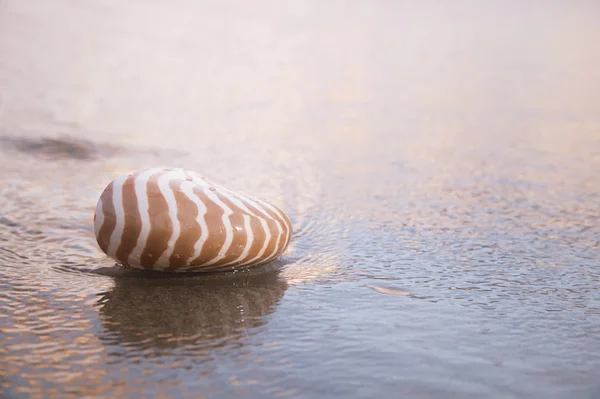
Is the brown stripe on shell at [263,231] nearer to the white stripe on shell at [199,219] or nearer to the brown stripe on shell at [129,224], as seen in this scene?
the white stripe on shell at [199,219]

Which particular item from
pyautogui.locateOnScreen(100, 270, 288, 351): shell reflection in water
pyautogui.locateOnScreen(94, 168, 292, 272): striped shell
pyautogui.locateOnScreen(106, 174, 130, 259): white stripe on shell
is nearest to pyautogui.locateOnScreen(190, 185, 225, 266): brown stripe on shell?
pyautogui.locateOnScreen(94, 168, 292, 272): striped shell

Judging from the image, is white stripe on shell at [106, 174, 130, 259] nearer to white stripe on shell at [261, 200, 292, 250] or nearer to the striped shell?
the striped shell

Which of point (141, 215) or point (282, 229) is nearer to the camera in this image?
point (141, 215)

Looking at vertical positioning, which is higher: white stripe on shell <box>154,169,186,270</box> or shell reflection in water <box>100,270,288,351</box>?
white stripe on shell <box>154,169,186,270</box>

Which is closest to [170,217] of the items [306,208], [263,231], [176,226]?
[176,226]

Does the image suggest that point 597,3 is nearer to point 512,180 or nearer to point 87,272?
point 512,180

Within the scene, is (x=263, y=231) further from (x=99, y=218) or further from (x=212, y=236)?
(x=99, y=218)
